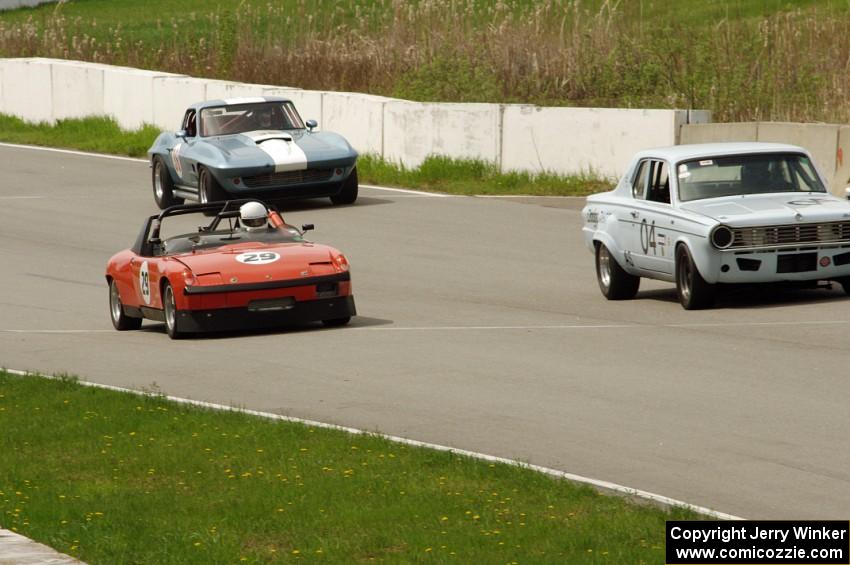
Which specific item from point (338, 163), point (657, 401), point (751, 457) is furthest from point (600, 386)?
point (338, 163)

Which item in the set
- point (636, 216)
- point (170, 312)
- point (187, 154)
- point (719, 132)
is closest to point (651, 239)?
point (636, 216)

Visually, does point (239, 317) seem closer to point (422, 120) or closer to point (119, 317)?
point (119, 317)

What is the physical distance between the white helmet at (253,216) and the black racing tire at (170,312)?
1037mm

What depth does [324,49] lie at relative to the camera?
34.3 meters

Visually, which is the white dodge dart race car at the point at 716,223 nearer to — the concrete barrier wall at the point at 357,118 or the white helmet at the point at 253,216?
the white helmet at the point at 253,216

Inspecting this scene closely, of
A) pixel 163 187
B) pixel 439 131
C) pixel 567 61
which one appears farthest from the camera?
pixel 567 61

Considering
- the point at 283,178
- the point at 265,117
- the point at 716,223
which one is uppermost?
the point at 265,117

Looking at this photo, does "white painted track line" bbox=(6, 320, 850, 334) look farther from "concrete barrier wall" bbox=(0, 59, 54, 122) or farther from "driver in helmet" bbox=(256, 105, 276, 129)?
"concrete barrier wall" bbox=(0, 59, 54, 122)

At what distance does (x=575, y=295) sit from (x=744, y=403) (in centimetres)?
650

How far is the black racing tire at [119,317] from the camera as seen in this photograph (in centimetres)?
1612

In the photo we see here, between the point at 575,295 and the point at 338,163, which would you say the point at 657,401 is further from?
the point at 338,163

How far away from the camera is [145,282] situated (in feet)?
50.9

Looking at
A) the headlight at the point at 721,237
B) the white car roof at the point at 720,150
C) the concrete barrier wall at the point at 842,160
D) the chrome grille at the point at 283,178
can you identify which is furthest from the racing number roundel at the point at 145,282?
the concrete barrier wall at the point at 842,160

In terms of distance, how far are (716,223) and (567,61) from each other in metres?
16.7
